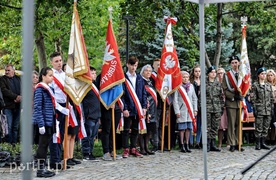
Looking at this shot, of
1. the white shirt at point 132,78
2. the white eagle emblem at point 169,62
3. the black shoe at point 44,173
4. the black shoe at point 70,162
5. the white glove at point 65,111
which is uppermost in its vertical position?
the white eagle emblem at point 169,62

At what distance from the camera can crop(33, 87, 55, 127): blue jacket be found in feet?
28.1

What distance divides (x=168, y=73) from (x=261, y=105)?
2.39 meters

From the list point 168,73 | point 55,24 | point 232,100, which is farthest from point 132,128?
point 55,24

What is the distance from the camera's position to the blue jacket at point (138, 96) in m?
11.6

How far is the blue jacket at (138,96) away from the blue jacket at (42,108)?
3057 mm

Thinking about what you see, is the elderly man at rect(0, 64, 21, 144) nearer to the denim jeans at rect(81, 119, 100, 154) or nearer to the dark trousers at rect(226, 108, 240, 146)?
the denim jeans at rect(81, 119, 100, 154)

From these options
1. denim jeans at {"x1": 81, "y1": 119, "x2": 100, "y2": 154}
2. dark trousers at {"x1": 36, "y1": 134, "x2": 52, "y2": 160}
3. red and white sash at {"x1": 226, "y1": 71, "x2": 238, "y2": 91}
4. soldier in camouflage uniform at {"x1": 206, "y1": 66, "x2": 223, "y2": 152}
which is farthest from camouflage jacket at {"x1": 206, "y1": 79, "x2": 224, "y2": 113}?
dark trousers at {"x1": 36, "y1": 134, "x2": 52, "y2": 160}

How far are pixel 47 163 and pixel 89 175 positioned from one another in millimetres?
1125

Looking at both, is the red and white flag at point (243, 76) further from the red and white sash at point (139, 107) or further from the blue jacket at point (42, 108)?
the blue jacket at point (42, 108)

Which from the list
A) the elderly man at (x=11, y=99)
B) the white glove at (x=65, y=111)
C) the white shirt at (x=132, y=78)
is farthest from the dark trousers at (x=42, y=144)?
the elderly man at (x=11, y=99)

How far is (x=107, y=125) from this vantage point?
11.2 m

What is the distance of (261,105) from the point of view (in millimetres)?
13281

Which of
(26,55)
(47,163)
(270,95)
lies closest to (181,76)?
(270,95)

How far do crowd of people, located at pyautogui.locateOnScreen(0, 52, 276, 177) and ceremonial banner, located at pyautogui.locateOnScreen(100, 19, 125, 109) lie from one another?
0.18 meters
